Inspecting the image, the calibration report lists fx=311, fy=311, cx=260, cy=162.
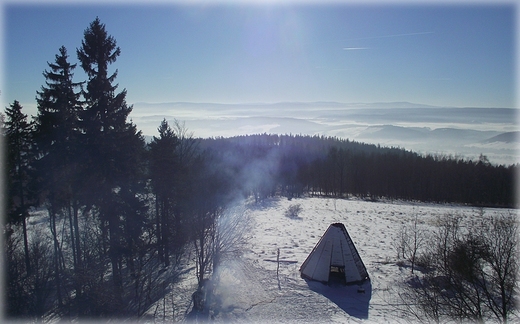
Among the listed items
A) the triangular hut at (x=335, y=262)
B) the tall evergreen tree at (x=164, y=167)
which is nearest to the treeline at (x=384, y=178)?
the tall evergreen tree at (x=164, y=167)

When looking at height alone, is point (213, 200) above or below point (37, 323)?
above

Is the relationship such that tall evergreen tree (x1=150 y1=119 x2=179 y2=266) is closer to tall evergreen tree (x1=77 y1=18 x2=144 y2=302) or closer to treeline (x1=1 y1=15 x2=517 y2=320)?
treeline (x1=1 y1=15 x2=517 y2=320)

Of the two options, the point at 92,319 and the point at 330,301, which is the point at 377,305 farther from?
the point at 92,319

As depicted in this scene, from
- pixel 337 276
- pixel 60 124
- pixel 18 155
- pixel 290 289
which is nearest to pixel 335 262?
pixel 337 276

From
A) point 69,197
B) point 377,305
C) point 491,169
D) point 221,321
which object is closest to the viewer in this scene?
point 221,321

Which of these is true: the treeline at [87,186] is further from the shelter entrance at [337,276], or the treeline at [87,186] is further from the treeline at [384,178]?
the treeline at [384,178]

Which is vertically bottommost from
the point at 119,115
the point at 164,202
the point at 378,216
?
the point at 378,216

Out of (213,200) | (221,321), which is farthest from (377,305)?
(213,200)
